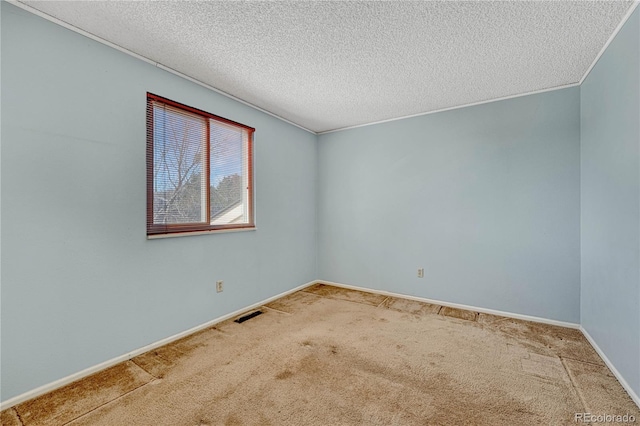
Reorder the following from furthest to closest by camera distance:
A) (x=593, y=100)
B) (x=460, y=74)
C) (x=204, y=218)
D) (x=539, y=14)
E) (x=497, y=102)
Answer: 1. (x=497, y=102)
2. (x=204, y=218)
3. (x=460, y=74)
4. (x=593, y=100)
5. (x=539, y=14)

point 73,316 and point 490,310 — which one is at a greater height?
point 73,316

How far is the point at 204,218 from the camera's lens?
9.36 feet

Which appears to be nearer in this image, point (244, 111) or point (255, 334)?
point (255, 334)

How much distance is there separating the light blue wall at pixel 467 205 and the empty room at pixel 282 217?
0.03 m

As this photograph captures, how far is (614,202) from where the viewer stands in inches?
80.1

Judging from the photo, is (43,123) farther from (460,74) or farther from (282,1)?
(460,74)

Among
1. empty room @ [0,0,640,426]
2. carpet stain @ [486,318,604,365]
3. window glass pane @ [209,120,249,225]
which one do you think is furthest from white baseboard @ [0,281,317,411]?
carpet stain @ [486,318,604,365]

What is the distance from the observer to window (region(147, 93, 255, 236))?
96.0 inches

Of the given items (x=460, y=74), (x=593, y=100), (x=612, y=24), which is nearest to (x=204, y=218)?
(x=460, y=74)

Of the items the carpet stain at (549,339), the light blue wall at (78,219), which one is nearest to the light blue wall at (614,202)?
the carpet stain at (549,339)

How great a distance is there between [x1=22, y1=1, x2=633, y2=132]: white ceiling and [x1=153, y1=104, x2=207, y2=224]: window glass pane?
468mm

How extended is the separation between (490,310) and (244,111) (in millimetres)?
3797

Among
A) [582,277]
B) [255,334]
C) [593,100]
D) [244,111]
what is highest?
[244,111]

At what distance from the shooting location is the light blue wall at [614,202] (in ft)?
5.73
